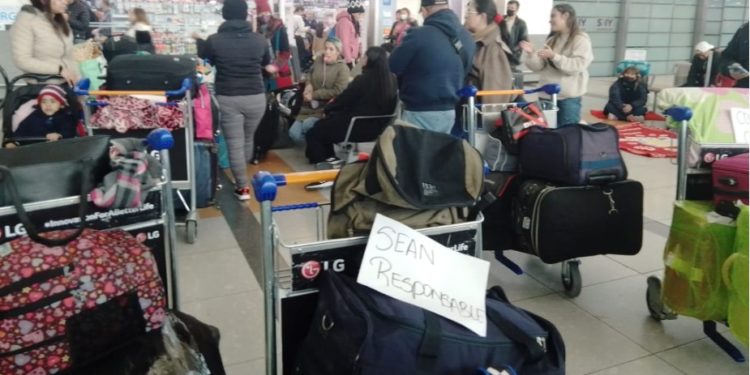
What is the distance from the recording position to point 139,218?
6.36 feet

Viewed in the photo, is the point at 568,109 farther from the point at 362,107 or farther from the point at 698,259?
the point at 698,259

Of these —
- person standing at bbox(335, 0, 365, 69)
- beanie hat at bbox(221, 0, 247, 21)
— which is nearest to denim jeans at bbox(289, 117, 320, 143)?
beanie hat at bbox(221, 0, 247, 21)

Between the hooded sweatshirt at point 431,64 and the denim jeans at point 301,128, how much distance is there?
205 cm

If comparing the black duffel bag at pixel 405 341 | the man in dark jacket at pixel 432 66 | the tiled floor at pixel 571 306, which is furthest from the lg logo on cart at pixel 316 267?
the man in dark jacket at pixel 432 66

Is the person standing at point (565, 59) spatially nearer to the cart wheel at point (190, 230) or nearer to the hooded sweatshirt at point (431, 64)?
the hooded sweatshirt at point (431, 64)

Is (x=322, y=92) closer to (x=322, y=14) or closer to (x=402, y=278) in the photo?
(x=402, y=278)

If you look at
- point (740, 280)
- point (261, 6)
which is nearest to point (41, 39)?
point (740, 280)

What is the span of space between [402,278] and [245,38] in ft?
10.2

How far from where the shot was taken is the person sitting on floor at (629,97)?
27.5ft

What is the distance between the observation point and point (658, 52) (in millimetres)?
14492

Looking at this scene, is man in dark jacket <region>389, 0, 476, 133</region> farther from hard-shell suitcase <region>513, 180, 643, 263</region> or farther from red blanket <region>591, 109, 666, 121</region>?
red blanket <region>591, 109, 666, 121</region>

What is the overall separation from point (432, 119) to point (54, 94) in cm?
218

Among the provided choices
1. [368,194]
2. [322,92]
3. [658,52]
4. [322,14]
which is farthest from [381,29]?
[368,194]

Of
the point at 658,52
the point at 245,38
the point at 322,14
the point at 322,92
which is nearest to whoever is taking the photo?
the point at 245,38
